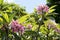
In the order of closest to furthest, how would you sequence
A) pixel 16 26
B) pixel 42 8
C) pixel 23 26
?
pixel 16 26, pixel 23 26, pixel 42 8

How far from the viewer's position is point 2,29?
4.30 m

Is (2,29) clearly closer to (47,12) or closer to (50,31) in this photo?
(47,12)

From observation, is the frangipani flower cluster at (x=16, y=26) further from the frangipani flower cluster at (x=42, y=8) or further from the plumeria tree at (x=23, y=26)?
the frangipani flower cluster at (x=42, y=8)

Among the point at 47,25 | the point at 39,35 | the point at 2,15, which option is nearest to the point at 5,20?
the point at 2,15

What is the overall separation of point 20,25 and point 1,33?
1.13 feet

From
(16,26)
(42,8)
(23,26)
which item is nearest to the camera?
(16,26)

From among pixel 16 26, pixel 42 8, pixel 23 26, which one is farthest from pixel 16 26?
pixel 42 8

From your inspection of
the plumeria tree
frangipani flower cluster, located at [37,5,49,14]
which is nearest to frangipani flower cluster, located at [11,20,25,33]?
the plumeria tree

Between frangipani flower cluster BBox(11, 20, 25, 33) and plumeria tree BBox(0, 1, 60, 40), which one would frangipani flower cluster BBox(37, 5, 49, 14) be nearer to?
plumeria tree BBox(0, 1, 60, 40)

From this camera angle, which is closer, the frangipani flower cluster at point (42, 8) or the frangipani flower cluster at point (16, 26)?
the frangipani flower cluster at point (16, 26)

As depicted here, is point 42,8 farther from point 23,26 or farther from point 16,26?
point 16,26

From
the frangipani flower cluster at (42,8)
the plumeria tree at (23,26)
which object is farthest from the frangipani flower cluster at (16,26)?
the frangipani flower cluster at (42,8)

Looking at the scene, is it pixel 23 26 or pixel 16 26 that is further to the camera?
pixel 23 26

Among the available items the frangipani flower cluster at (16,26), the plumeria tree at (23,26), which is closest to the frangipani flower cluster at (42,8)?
the plumeria tree at (23,26)
